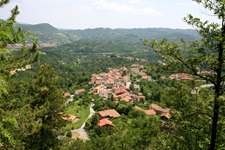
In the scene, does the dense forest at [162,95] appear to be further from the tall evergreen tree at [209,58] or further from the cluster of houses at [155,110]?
the cluster of houses at [155,110]

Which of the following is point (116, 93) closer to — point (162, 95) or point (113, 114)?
point (113, 114)

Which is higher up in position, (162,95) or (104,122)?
(162,95)

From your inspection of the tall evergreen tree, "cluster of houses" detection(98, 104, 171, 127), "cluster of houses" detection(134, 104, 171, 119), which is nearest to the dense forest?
the tall evergreen tree

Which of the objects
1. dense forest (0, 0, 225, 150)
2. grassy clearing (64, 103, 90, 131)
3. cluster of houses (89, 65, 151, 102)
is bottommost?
grassy clearing (64, 103, 90, 131)

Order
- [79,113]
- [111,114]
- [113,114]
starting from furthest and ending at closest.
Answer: [79,113], [113,114], [111,114]

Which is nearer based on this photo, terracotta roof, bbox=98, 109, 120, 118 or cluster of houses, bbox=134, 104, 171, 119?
terracotta roof, bbox=98, 109, 120, 118

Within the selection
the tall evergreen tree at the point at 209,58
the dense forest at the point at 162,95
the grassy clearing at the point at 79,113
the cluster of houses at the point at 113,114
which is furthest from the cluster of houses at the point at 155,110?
the tall evergreen tree at the point at 209,58

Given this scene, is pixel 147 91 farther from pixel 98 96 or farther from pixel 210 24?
pixel 210 24

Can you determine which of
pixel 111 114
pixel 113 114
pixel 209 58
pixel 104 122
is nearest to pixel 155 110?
pixel 113 114

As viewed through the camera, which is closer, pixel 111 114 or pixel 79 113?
pixel 111 114

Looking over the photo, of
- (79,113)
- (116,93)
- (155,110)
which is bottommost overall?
(79,113)

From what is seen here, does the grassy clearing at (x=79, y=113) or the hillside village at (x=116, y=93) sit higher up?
the hillside village at (x=116, y=93)

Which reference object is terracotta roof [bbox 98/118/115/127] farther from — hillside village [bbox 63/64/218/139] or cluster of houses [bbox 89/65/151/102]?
cluster of houses [bbox 89/65/151/102]

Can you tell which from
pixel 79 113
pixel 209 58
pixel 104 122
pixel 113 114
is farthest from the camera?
pixel 79 113
